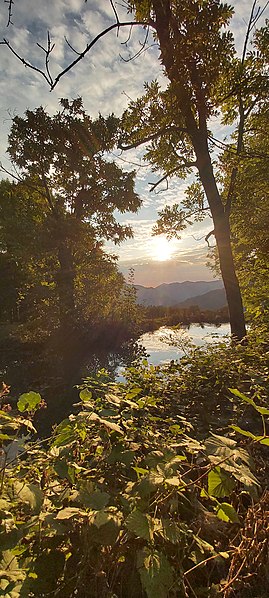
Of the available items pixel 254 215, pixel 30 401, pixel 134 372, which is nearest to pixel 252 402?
pixel 30 401

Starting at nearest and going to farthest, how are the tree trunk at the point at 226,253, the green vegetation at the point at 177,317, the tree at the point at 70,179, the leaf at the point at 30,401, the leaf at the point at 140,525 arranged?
the leaf at the point at 140,525, the leaf at the point at 30,401, the tree trunk at the point at 226,253, the tree at the point at 70,179, the green vegetation at the point at 177,317

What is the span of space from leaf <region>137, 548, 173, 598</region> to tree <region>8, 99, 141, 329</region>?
1578cm

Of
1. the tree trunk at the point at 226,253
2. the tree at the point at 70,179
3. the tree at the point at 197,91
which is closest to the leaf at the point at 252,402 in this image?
the tree at the point at 197,91

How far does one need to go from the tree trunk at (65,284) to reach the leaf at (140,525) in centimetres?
1579

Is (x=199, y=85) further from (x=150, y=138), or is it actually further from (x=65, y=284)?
(x=65, y=284)

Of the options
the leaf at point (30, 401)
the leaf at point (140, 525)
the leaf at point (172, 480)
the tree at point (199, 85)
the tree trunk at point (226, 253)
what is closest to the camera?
the leaf at point (140, 525)

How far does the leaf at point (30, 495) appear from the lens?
1175 mm

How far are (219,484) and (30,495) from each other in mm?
825

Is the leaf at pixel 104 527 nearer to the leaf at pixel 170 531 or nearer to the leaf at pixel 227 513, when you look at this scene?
the leaf at pixel 170 531

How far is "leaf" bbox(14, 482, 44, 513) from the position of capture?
3.85ft

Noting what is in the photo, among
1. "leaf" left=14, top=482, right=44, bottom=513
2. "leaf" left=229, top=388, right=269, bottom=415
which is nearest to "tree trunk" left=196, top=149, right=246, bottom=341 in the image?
"leaf" left=229, top=388, right=269, bottom=415

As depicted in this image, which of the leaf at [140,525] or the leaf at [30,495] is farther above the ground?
the leaf at [30,495]

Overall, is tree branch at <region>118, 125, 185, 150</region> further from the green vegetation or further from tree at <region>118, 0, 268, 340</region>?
the green vegetation

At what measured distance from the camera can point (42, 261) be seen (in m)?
18.9
